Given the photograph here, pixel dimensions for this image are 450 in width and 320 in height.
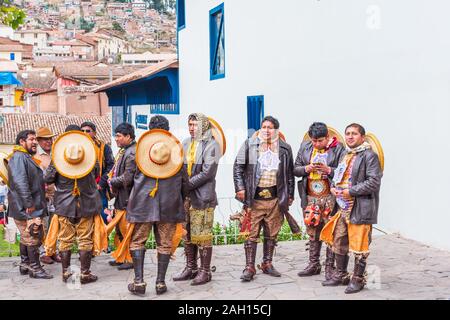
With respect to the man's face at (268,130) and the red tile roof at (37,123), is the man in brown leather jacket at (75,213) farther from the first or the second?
the red tile roof at (37,123)

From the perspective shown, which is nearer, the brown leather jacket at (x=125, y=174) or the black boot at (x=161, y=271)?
the black boot at (x=161, y=271)

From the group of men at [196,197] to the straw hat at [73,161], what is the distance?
7cm

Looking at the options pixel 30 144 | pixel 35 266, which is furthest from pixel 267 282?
pixel 30 144

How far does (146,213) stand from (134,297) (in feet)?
2.85

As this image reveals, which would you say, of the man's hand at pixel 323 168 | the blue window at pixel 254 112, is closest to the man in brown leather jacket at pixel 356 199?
the man's hand at pixel 323 168

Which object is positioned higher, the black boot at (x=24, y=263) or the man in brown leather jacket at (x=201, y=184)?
the man in brown leather jacket at (x=201, y=184)

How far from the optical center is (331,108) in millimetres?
11344

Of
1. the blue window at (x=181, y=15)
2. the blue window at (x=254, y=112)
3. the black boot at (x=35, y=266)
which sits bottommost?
the black boot at (x=35, y=266)

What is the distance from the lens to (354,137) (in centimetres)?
669

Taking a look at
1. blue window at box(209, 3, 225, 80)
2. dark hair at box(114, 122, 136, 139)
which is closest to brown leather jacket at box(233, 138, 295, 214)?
dark hair at box(114, 122, 136, 139)

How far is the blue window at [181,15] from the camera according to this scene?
19.4 meters

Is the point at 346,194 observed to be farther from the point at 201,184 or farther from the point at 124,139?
the point at 124,139

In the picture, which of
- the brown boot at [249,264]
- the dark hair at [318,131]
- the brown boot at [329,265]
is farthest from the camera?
the brown boot at [249,264]

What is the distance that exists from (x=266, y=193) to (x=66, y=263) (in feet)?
7.66
